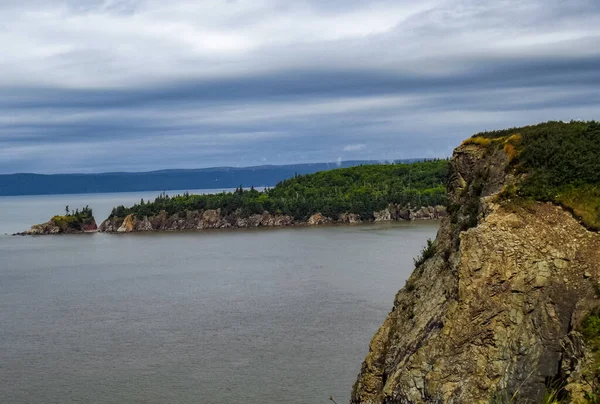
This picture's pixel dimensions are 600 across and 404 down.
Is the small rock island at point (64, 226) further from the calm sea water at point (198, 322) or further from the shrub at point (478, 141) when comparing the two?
the shrub at point (478, 141)

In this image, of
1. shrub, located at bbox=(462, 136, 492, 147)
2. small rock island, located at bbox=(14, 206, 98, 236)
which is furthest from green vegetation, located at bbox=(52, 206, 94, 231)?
shrub, located at bbox=(462, 136, 492, 147)

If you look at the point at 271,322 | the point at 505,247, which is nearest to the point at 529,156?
the point at 505,247

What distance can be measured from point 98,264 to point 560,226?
8870cm

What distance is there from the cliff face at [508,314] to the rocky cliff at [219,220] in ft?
480

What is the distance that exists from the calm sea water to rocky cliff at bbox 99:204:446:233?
187ft

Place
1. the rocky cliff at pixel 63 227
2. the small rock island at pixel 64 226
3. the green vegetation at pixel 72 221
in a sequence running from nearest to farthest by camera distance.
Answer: the rocky cliff at pixel 63 227, the small rock island at pixel 64 226, the green vegetation at pixel 72 221

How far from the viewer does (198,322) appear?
53625mm

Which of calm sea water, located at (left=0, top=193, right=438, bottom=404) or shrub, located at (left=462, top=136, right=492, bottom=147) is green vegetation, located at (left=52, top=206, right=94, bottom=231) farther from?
shrub, located at (left=462, top=136, right=492, bottom=147)

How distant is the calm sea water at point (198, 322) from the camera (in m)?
A: 36.7

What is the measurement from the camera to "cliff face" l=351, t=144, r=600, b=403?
18.3 metres

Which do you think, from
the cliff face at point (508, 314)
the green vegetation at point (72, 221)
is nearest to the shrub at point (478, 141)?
the cliff face at point (508, 314)

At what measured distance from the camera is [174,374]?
38.9 metres

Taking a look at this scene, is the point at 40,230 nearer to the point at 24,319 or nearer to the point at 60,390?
the point at 24,319

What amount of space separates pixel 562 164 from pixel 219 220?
150 m
